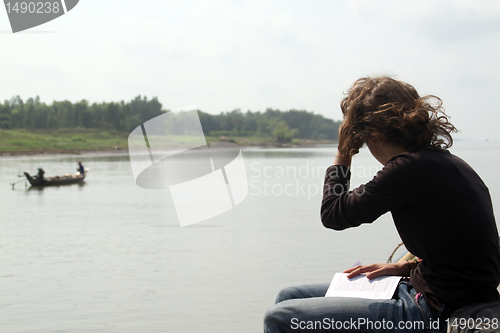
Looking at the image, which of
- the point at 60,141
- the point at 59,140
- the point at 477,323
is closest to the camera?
the point at 477,323

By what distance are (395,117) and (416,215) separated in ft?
1.20

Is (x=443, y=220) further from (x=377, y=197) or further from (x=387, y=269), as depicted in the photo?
(x=387, y=269)

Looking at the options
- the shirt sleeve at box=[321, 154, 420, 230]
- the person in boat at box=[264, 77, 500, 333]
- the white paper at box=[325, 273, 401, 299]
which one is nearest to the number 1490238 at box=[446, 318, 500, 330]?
the person in boat at box=[264, 77, 500, 333]

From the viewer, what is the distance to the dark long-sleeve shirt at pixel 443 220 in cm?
159

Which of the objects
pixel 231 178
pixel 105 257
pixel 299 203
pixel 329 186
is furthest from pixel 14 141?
pixel 329 186

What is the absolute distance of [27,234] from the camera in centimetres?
1173

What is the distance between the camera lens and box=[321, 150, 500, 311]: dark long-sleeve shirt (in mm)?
1595

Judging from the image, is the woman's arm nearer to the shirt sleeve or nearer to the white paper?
the white paper

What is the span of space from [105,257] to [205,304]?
150 inches

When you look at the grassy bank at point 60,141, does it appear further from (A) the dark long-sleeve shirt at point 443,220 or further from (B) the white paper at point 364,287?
(A) the dark long-sleeve shirt at point 443,220

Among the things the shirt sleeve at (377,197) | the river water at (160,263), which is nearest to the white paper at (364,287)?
the shirt sleeve at (377,197)

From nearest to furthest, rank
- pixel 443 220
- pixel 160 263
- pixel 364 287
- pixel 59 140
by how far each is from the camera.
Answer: pixel 443 220
pixel 364 287
pixel 160 263
pixel 59 140

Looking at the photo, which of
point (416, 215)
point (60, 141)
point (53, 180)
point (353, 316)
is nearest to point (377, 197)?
point (416, 215)

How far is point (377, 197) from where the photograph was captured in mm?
1678
